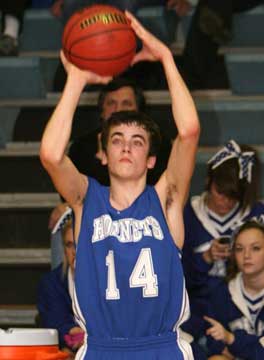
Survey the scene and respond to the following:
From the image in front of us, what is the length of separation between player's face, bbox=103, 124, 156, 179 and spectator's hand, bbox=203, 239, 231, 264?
4.85ft

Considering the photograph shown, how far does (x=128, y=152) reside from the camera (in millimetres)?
4680

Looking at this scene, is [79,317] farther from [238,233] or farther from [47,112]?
[47,112]

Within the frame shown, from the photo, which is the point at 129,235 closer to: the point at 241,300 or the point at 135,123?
the point at 135,123

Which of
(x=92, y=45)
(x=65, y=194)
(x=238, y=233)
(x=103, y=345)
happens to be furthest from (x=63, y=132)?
(x=238, y=233)

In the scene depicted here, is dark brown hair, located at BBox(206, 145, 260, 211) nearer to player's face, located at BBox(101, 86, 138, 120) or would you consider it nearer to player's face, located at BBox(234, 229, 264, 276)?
player's face, located at BBox(234, 229, 264, 276)

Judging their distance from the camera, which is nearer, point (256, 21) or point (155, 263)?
point (155, 263)

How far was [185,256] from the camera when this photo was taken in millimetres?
6316

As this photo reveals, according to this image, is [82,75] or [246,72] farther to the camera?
[246,72]

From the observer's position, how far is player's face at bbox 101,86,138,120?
627cm

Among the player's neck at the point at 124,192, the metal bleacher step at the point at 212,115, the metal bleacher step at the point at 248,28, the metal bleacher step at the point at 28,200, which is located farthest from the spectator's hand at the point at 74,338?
the metal bleacher step at the point at 248,28

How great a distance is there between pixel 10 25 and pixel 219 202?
250 centimetres

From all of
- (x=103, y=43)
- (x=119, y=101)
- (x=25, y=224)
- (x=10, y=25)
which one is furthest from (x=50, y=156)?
(x=10, y=25)

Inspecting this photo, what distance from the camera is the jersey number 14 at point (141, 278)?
4.57m

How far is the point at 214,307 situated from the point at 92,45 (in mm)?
A: 1791
